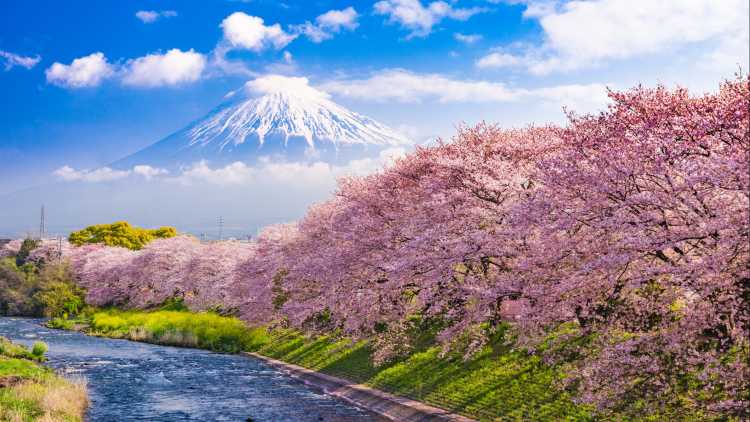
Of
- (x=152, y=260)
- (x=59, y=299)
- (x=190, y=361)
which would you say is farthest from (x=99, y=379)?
(x=59, y=299)

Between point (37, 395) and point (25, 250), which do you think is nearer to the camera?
point (37, 395)

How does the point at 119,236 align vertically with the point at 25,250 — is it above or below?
above

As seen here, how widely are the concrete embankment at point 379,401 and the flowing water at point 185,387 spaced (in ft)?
2.15

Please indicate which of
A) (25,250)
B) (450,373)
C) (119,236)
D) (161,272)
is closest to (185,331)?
(161,272)

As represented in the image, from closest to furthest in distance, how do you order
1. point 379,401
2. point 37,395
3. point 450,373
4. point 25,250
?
1. point 37,395
2. point 450,373
3. point 379,401
4. point 25,250

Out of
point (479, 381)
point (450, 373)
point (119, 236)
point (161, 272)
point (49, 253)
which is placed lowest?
point (450, 373)

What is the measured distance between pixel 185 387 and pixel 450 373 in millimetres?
15247

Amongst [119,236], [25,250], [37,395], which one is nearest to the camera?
[37,395]

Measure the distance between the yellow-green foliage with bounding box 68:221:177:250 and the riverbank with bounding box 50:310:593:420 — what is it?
65441 mm

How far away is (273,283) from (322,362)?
1166cm

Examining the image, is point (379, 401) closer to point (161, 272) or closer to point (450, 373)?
point (450, 373)

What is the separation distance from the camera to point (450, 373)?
29.6 m

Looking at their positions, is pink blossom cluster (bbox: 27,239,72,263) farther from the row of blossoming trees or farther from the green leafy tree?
the row of blossoming trees

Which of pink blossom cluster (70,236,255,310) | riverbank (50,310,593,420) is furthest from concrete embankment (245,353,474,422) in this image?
pink blossom cluster (70,236,255,310)
